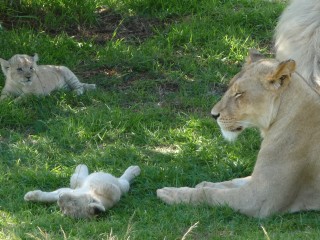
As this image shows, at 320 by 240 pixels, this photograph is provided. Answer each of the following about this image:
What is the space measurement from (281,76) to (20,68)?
3.45 meters

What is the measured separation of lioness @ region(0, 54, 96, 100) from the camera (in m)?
8.46

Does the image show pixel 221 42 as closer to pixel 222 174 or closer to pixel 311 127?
pixel 222 174

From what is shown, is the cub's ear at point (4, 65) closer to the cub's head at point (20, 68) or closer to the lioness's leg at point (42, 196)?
the cub's head at point (20, 68)

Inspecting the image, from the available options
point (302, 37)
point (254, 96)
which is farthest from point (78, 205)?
point (302, 37)

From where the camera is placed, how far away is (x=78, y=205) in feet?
19.4

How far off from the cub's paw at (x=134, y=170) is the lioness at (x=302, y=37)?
1514 millimetres

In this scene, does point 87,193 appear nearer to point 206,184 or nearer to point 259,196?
point 206,184

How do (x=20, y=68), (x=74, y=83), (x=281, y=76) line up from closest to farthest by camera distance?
(x=281, y=76) < (x=20, y=68) < (x=74, y=83)

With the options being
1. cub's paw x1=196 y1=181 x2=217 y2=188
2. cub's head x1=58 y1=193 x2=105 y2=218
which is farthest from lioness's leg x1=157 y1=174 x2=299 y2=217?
cub's head x1=58 y1=193 x2=105 y2=218

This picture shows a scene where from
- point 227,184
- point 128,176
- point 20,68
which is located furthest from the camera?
point 20,68

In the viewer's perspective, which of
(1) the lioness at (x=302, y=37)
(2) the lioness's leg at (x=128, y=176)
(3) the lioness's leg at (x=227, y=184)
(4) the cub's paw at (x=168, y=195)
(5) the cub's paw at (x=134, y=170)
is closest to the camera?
(4) the cub's paw at (x=168, y=195)

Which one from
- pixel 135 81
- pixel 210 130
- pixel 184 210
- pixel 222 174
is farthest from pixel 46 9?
pixel 184 210

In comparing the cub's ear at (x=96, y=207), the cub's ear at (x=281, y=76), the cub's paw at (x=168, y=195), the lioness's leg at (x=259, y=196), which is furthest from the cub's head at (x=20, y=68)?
the cub's ear at (x=281, y=76)

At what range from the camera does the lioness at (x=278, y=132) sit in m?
5.86
